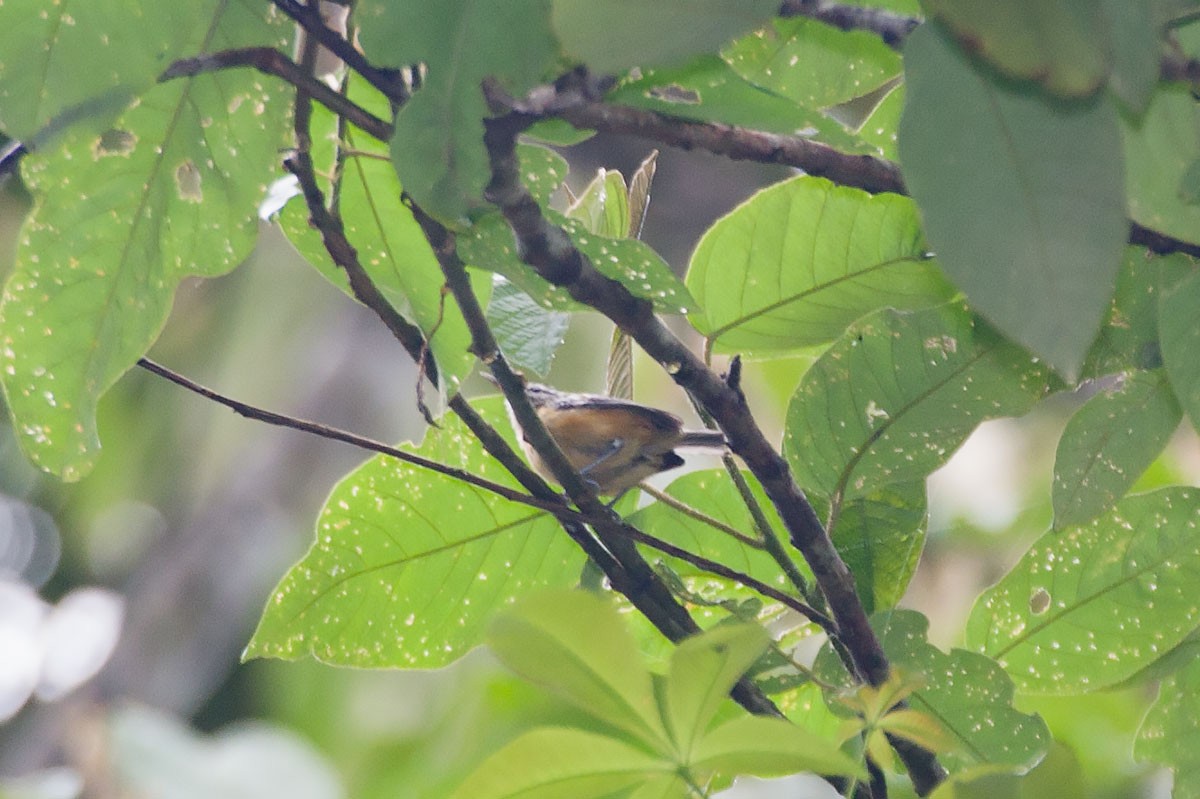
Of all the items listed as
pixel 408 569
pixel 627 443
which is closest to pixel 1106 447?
pixel 408 569

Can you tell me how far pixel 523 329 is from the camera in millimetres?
1145

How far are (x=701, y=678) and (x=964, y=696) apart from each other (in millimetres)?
432

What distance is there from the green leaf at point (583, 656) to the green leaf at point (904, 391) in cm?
47

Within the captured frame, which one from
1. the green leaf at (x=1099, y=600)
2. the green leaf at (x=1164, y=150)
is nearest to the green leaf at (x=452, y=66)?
the green leaf at (x=1164, y=150)

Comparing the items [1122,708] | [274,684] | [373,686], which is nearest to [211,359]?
[274,684]

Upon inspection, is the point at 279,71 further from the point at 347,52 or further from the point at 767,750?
the point at 767,750

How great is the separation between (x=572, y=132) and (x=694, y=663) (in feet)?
1.18

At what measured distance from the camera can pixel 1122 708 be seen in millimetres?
2377

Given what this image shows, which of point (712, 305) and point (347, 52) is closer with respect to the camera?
point (347, 52)

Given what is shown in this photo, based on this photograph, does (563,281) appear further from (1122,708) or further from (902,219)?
(1122,708)

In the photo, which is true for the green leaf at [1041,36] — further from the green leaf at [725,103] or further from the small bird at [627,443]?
the small bird at [627,443]

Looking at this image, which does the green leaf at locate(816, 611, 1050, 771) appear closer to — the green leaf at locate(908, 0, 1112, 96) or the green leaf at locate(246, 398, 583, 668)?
the green leaf at locate(246, 398, 583, 668)

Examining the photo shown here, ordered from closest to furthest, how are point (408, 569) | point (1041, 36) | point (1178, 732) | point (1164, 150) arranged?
1. point (1041, 36)
2. point (1164, 150)
3. point (1178, 732)
4. point (408, 569)

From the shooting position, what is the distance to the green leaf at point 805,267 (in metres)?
1.04
